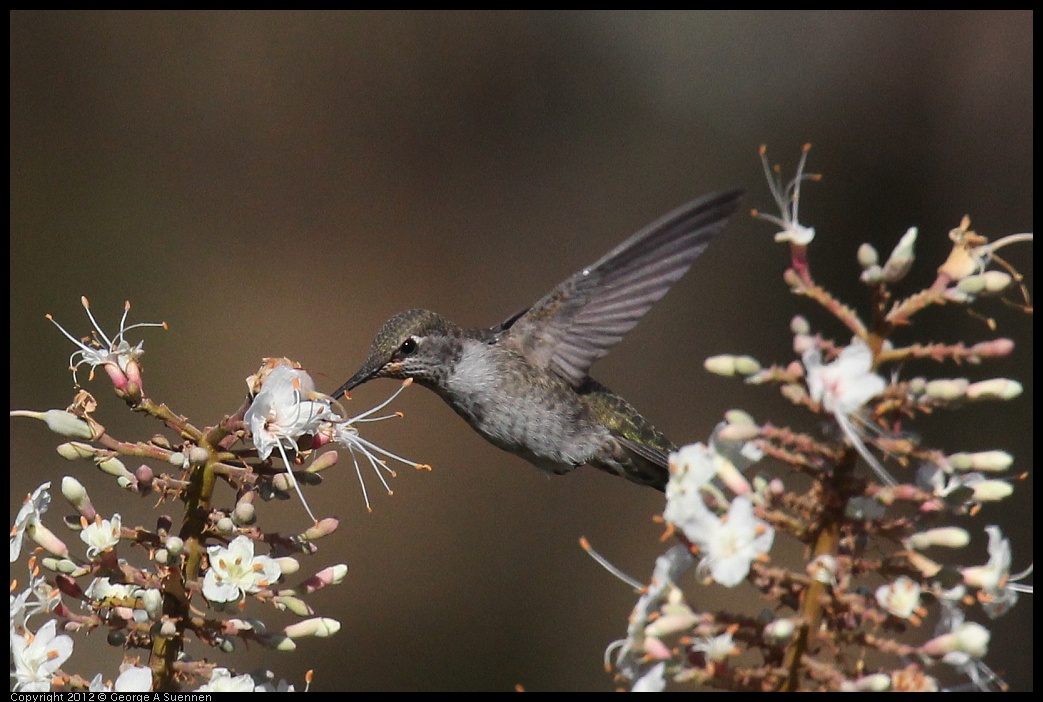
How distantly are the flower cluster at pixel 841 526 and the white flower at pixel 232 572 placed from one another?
1.96ft

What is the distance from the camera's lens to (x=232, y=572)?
160 cm

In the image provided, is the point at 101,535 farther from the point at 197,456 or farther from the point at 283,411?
the point at 283,411

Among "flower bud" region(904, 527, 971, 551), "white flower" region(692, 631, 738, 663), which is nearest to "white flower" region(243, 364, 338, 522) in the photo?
"white flower" region(692, 631, 738, 663)

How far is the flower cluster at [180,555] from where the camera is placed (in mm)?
1603

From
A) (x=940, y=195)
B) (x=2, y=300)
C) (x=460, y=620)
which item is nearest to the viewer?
(x=2, y=300)

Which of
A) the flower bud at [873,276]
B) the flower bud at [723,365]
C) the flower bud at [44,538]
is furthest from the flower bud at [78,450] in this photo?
the flower bud at [873,276]

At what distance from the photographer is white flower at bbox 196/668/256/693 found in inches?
62.4

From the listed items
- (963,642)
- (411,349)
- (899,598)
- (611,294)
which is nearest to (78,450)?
(411,349)

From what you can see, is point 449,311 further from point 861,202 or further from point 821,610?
point 821,610

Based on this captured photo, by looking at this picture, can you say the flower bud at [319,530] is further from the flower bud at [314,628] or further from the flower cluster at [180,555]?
the flower bud at [314,628]

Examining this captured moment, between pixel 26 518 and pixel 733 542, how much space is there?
44.6 inches

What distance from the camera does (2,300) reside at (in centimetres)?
425
